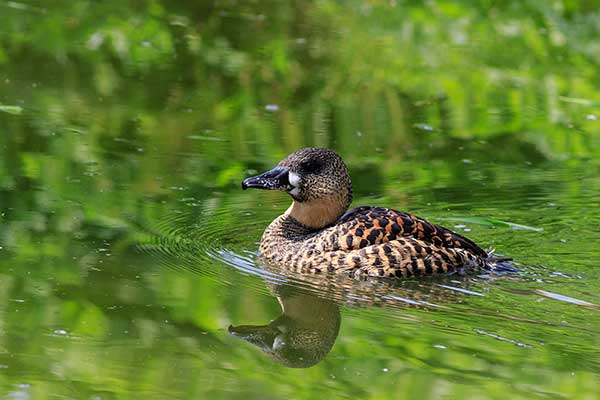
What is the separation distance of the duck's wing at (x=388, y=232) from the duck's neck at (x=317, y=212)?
49 cm

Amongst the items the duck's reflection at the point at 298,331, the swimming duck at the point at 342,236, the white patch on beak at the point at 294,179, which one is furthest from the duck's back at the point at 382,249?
the duck's reflection at the point at 298,331

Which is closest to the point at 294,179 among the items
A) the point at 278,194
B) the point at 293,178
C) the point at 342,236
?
the point at 293,178

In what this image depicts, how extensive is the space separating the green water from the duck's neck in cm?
38

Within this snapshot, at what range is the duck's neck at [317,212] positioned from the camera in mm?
9953

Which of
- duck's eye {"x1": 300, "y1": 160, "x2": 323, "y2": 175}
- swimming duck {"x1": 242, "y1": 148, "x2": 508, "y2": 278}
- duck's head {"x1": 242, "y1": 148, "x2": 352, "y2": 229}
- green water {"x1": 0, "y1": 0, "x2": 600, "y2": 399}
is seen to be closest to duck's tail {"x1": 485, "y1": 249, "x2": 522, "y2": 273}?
swimming duck {"x1": 242, "y1": 148, "x2": 508, "y2": 278}

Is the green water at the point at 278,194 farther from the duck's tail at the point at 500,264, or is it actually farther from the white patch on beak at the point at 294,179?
the white patch on beak at the point at 294,179

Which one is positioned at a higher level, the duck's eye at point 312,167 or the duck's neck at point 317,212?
the duck's eye at point 312,167

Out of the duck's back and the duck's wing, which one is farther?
the duck's wing

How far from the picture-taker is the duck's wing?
930cm

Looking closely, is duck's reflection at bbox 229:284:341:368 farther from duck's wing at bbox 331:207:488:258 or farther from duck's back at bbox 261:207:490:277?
duck's wing at bbox 331:207:488:258

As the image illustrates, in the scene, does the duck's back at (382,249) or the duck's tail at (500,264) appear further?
the duck's tail at (500,264)

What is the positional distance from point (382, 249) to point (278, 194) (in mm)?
2465

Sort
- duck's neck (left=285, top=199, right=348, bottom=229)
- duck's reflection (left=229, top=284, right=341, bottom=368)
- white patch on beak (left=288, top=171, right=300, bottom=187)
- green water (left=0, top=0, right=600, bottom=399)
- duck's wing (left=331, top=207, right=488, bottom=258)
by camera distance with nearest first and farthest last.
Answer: green water (left=0, top=0, right=600, bottom=399) → duck's reflection (left=229, top=284, right=341, bottom=368) → duck's wing (left=331, top=207, right=488, bottom=258) → white patch on beak (left=288, top=171, right=300, bottom=187) → duck's neck (left=285, top=199, right=348, bottom=229)

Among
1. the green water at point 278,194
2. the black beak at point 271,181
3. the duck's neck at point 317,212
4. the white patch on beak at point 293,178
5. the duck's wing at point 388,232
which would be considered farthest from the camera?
the duck's neck at point 317,212
